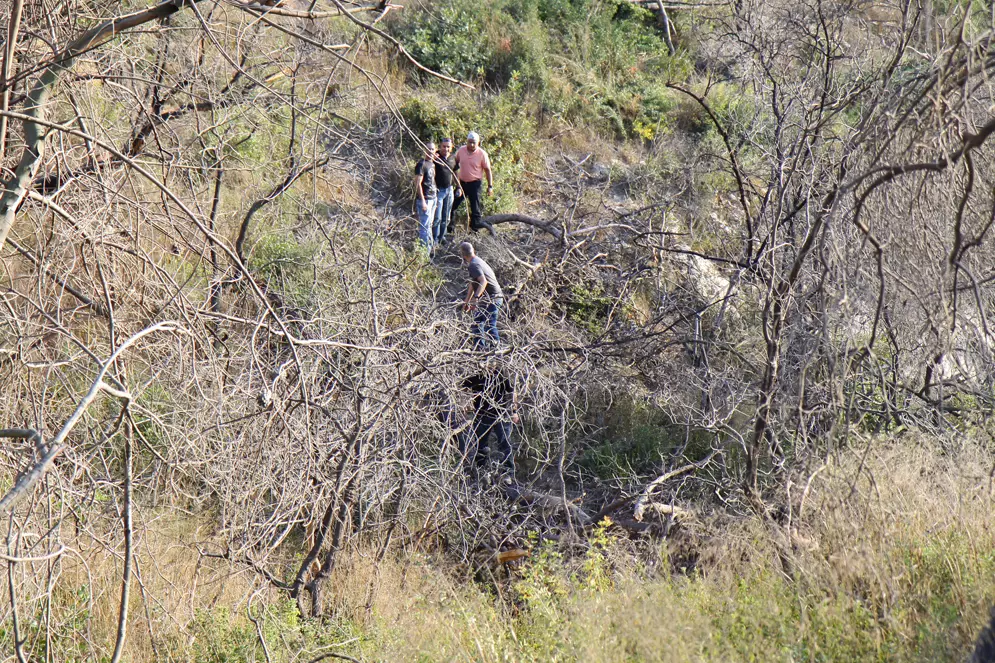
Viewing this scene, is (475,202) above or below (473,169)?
below

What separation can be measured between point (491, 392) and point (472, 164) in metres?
4.46

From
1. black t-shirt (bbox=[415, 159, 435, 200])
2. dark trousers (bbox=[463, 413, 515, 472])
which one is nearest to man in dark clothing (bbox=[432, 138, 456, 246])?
black t-shirt (bbox=[415, 159, 435, 200])

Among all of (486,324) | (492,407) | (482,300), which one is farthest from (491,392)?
(482,300)

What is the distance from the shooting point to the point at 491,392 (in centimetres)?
772

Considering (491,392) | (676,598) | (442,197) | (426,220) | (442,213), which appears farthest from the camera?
(442,213)

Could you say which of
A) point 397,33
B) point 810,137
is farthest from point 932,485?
point 397,33

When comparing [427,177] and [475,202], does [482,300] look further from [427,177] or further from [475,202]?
[475,202]

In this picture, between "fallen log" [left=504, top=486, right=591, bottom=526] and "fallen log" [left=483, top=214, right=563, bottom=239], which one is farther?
"fallen log" [left=483, top=214, right=563, bottom=239]

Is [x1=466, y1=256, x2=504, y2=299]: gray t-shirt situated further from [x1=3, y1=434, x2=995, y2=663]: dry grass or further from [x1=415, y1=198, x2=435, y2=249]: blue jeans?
[x1=415, y1=198, x2=435, y2=249]: blue jeans

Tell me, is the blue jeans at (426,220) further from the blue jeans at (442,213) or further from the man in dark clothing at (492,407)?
the man in dark clothing at (492,407)

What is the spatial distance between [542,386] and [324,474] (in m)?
2.12

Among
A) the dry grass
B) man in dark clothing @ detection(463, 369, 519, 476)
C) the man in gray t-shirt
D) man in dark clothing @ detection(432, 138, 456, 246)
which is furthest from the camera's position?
man in dark clothing @ detection(432, 138, 456, 246)

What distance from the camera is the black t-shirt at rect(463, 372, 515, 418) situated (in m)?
Result: 7.43

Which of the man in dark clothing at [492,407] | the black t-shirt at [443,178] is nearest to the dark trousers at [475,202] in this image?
the black t-shirt at [443,178]
